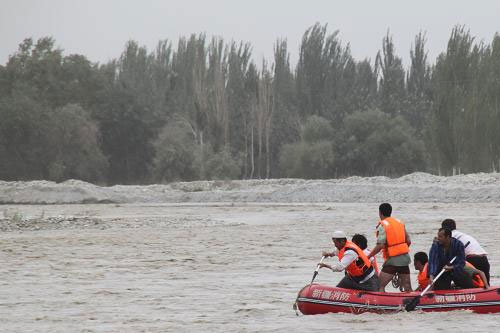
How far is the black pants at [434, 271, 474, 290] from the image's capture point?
12.8 m

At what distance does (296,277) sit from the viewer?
16938mm

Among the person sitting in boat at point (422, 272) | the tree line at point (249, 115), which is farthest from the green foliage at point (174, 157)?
the person sitting in boat at point (422, 272)

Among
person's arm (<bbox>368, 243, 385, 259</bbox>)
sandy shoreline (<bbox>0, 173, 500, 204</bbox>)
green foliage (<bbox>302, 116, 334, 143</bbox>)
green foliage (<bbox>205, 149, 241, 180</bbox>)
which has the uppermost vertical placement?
green foliage (<bbox>302, 116, 334, 143</bbox>)

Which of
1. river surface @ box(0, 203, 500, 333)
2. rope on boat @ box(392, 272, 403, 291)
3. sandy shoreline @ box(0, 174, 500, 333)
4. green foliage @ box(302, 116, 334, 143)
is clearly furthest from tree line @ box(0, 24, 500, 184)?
rope on boat @ box(392, 272, 403, 291)

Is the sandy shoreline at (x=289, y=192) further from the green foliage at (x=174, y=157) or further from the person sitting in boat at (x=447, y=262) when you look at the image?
the person sitting in boat at (x=447, y=262)

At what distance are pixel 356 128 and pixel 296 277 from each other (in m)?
51.6

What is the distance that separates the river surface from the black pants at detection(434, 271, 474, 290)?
0.44m

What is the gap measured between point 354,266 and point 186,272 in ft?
18.3

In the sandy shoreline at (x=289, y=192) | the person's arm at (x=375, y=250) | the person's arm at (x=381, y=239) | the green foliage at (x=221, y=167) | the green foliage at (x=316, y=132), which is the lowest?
the person's arm at (x=375, y=250)

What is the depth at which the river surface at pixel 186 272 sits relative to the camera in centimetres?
1244

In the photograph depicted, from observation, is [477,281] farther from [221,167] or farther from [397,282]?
[221,167]

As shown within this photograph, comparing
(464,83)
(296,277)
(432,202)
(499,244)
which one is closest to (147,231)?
(499,244)

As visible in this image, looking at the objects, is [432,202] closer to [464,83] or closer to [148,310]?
[464,83]

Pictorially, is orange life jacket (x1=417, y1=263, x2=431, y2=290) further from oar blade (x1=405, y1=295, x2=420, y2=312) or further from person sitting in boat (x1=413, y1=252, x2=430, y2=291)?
oar blade (x1=405, y1=295, x2=420, y2=312)
